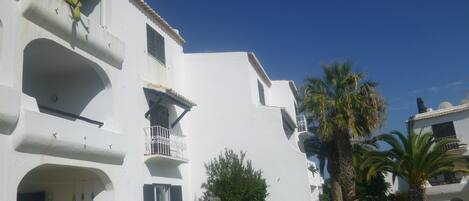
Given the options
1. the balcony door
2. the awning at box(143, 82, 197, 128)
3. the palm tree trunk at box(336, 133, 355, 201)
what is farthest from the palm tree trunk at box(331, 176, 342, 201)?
the awning at box(143, 82, 197, 128)

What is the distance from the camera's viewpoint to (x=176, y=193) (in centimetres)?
1733

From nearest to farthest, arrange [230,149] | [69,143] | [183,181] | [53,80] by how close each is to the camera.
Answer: [69,143]
[53,80]
[183,181]
[230,149]

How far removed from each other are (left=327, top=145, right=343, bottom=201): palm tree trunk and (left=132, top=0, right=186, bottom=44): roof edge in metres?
12.5

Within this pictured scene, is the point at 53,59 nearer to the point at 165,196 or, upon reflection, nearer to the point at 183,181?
the point at 165,196

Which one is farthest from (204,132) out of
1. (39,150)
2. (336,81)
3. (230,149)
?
(39,150)

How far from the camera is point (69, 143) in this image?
11.1 metres

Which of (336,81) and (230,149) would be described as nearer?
(230,149)

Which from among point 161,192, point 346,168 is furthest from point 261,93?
point 161,192

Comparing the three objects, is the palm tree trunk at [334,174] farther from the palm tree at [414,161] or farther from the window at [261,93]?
the window at [261,93]

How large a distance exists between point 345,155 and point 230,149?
7.04 metres

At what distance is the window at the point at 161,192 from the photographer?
48.8ft

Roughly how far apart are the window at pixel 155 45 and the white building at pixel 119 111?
0.06 metres

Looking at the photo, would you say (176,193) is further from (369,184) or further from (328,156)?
(369,184)

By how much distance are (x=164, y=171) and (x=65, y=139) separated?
6.16m
